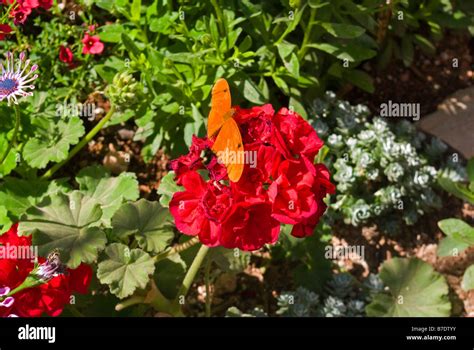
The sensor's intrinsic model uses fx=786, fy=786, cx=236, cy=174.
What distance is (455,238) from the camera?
2.90 meters

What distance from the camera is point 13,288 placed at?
233 cm


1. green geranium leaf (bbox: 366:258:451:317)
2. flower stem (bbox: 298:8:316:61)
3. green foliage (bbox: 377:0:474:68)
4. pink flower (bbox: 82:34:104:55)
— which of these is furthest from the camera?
green foliage (bbox: 377:0:474:68)

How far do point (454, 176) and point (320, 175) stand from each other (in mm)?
1198

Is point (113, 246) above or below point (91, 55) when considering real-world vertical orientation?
below

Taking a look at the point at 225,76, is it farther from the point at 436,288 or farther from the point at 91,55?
the point at 436,288

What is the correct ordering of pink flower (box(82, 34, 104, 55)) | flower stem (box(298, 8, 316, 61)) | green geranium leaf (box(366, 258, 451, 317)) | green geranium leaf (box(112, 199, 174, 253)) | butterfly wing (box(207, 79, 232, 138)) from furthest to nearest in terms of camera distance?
pink flower (box(82, 34, 104, 55))
flower stem (box(298, 8, 316, 61))
green geranium leaf (box(366, 258, 451, 317))
green geranium leaf (box(112, 199, 174, 253))
butterfly wing (box(207, 79, 232, 138))

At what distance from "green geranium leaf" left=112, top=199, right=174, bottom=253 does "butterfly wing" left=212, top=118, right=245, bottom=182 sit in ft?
1.58

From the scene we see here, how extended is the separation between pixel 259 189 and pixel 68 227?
727mm

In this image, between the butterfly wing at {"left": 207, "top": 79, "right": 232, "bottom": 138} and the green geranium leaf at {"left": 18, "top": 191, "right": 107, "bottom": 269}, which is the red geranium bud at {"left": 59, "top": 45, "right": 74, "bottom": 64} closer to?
the green geranium leaf at {"left": 18, "top": 191, "right": 107, "bottom": 269}

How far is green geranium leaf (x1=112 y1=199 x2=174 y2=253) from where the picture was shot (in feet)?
8.14

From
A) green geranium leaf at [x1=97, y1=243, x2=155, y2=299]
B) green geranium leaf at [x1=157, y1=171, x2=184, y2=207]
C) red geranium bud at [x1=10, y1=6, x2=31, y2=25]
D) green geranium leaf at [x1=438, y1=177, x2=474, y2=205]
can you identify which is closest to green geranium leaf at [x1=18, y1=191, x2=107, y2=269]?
green geranium leaf at [x1=97, y1=243, x2=155, y2=299]

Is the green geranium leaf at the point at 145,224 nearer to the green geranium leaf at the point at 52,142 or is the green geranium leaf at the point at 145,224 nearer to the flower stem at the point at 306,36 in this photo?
the green geranium leaf at the point at 52,142

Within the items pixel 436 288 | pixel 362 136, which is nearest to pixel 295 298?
pixel 436 288

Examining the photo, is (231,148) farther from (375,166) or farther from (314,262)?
(375,166)
